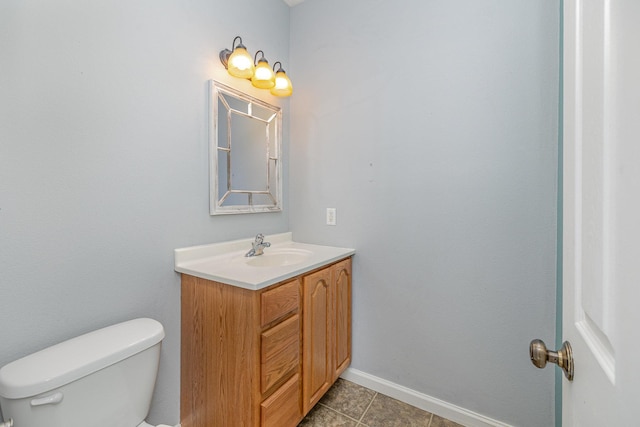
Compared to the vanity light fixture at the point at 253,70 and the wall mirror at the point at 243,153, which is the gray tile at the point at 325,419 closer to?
the wall mirror at the point at 243,153

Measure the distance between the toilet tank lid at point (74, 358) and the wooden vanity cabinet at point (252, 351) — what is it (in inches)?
9.6

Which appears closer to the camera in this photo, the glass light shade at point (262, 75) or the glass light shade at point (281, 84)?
the glass light shade at point (262, 75)

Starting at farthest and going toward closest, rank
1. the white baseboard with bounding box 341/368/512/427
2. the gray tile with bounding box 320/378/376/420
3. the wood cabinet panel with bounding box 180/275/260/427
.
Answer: the gray tile with bounding box 320/378/376/420 → the white baseboard with bounding box 341/368/512/427 → the wood cabinet panel with bounding box 180/275/260/427

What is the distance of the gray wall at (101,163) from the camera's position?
874 millimetres

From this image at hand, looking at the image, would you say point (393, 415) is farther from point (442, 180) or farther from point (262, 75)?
point (262, 75)

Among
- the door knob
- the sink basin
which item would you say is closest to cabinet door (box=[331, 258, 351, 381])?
the sink basin

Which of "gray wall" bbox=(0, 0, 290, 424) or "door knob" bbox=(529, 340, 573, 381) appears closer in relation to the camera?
"door knob" bbox=(529, 340, 573, 381)

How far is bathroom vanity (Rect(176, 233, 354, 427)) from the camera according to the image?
1077mm

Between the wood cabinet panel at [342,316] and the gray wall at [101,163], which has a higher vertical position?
the gray wall at [101,163]

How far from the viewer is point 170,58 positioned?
1273 mm

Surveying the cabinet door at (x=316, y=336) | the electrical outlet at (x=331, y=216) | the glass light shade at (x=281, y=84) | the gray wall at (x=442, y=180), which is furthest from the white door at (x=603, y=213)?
the glass light shade at (x=281, y=84)

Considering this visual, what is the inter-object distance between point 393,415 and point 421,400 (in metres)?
0.19

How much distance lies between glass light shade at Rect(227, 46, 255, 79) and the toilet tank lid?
1.30 metres

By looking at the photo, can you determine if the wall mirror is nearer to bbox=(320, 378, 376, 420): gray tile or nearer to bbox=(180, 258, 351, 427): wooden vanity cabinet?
bbox=(180, 258, 351, 427): wooden vanity cabinet
